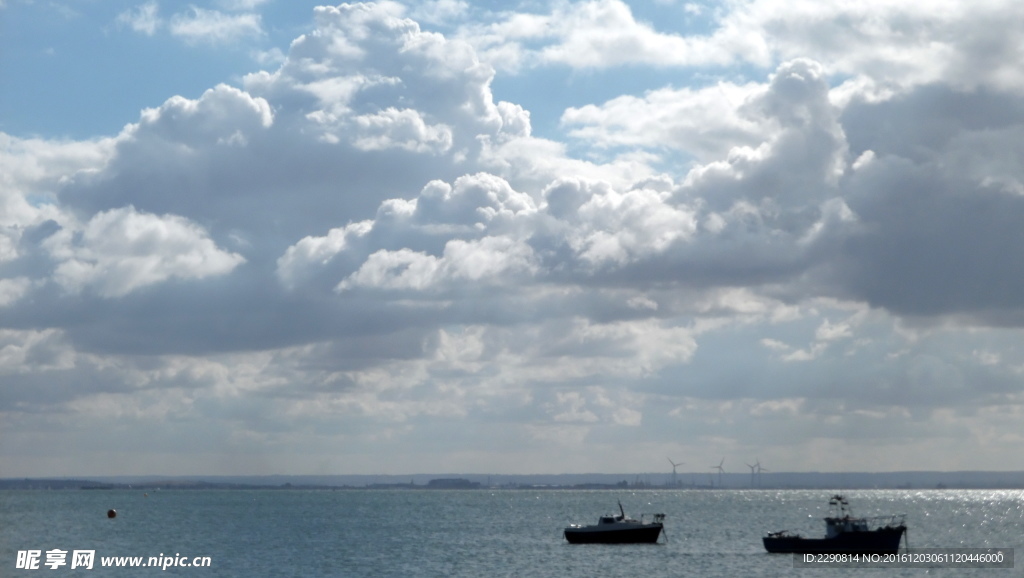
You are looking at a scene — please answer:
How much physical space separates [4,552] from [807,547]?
12936 centimetres

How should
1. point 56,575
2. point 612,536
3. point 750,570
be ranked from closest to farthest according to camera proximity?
point 56,575 < point 750,570 < point 612,536

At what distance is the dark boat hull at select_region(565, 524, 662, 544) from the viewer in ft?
649

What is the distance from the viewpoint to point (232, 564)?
171000 millimetres

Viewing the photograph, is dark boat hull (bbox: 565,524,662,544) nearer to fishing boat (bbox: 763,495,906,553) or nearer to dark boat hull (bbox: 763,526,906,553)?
fishing boat (bbox: 763,495,906,553)

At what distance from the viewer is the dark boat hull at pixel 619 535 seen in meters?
198

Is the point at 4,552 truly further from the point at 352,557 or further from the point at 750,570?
the point at 750,570

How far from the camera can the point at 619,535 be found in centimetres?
19775

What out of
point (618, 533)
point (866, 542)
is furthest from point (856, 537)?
point (618, 533)

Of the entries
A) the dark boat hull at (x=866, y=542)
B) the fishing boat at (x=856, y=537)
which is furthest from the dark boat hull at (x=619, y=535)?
the dark boat hull at (x=866, y=542)

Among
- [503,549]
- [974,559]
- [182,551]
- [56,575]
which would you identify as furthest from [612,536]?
[56,575]

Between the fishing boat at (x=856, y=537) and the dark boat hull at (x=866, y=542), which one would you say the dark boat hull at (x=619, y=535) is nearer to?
the fishing boat at (x=856, y=537)

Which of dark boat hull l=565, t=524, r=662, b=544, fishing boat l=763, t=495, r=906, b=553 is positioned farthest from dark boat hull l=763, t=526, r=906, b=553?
dark boat hull l=565, t=524, r=662, b=544

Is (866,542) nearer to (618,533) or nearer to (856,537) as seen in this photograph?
(856,537)

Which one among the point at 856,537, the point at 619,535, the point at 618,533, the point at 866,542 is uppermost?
the point at 856,537
